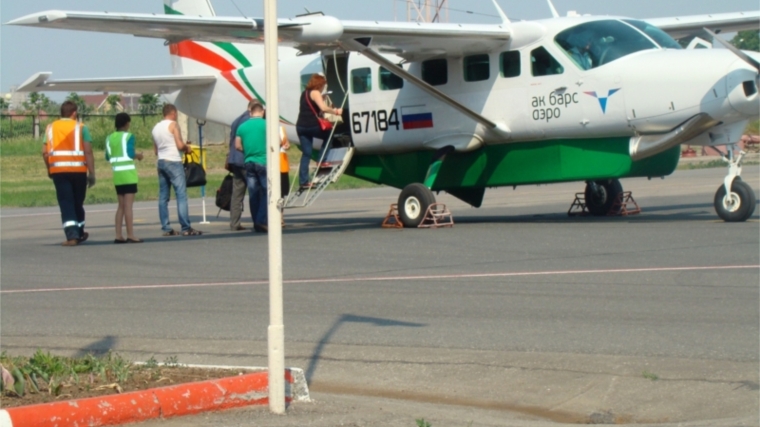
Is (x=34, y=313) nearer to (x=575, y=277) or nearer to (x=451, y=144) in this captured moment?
(x=575, y=277)

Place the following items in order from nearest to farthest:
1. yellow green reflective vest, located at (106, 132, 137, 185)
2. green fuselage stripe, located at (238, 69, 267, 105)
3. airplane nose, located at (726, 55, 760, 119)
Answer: airplane nose, located at (726, 55, 760, 119), yellow green reflective vest, located at (106, 132, 137, 185), green fuselage stripe, located at (238, 69, 267, 105)

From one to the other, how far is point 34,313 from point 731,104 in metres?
9.00

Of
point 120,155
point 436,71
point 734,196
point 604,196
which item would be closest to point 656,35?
point 734,196

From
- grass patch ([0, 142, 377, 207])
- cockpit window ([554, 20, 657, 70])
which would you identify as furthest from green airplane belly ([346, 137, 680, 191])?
grass patch ([0, 142, 377, 207])

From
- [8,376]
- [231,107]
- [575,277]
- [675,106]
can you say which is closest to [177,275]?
[575,277]

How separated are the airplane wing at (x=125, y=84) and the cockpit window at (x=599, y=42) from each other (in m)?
7.71

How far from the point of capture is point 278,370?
5.47 metres

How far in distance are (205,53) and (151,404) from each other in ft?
52.1

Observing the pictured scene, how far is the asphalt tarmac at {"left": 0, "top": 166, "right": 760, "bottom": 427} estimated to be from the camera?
606cm

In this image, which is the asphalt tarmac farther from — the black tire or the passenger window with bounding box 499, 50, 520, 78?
the passenger window with bounding box 499, 50, 520, 78

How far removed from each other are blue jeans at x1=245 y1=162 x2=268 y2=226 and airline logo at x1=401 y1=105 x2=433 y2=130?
2.40 m

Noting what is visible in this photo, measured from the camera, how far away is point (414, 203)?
51.1 ft

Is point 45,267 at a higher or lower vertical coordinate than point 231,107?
lower

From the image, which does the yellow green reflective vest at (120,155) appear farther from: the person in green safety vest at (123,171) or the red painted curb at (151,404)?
the red painted curb at (151,404)
